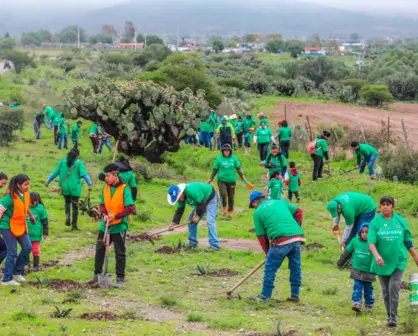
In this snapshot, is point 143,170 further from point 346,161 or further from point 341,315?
point 341,315

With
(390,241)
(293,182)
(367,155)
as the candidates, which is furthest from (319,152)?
(390,241)

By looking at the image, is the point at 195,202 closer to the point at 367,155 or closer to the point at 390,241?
the point at 390,241

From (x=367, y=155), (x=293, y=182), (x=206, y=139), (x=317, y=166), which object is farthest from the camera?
(x=206, y=139)

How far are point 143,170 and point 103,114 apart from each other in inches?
94.1

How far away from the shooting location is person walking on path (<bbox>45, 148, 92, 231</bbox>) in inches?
632

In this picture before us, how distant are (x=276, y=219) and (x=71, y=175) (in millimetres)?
6292

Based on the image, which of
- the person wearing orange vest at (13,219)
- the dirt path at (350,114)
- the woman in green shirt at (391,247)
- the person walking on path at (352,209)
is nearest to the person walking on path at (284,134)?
the dirt path at (350,114)

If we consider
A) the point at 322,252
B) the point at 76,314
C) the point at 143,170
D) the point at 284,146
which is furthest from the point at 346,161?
the point at 76,314

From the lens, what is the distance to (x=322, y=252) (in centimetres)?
1584

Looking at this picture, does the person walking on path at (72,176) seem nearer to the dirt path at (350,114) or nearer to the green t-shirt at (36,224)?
the green t-shirt at (36,224)

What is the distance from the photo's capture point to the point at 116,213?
11734 mm

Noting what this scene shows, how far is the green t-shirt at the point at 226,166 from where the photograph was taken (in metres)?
18.5

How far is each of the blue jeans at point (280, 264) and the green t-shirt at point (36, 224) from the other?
377cm

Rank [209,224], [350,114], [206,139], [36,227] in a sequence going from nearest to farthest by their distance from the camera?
[36,227]
[209,224]
[206,139]
[350,114]
